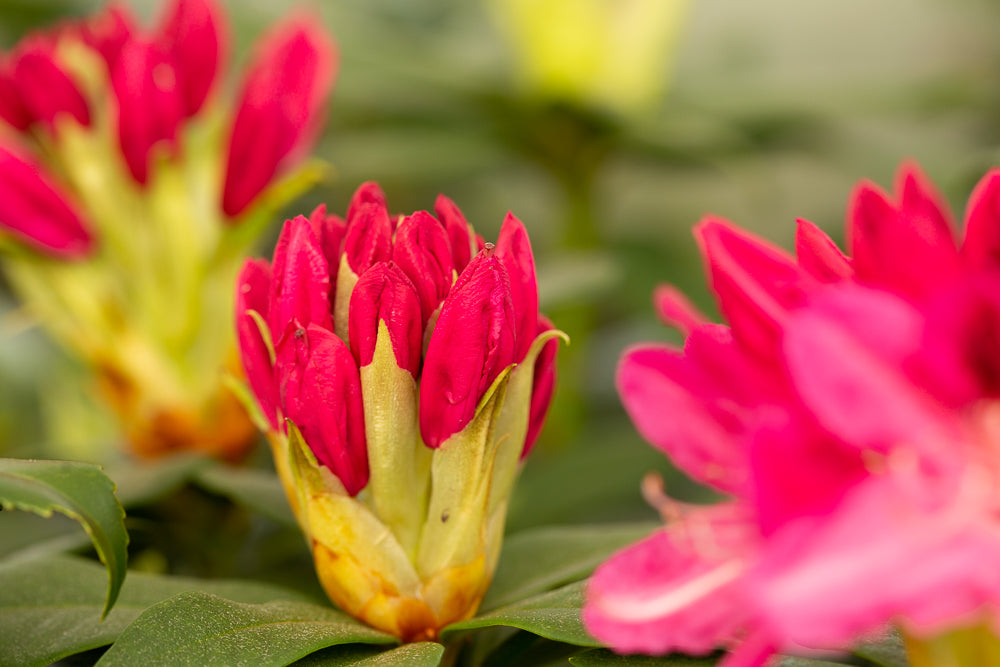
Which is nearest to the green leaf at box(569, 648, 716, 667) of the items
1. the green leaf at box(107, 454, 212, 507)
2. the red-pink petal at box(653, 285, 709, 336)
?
the red-pink petal at box(653, 285, 709, 336)

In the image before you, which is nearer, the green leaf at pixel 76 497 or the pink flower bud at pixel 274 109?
the green leaf at pixel 76 497

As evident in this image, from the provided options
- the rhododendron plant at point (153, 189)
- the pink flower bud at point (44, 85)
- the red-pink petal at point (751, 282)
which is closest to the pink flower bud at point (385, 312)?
the red-pink petal at point (751, 282)

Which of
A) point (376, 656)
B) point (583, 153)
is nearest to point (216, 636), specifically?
point (376, 656)

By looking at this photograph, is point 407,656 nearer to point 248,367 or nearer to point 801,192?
point 248,367

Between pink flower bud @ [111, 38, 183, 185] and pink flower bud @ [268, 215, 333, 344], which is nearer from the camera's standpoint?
pink flower bud @ [268, 215, 333, 344]

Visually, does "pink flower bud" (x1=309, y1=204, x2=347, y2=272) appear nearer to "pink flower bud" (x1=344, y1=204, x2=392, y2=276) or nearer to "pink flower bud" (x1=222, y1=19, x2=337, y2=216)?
"pink flower bud" (x1=344, y1=204, x2=392, y2=276)

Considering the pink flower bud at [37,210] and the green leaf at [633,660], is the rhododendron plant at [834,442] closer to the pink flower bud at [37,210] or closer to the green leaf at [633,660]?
the green leaf at [633,660]
